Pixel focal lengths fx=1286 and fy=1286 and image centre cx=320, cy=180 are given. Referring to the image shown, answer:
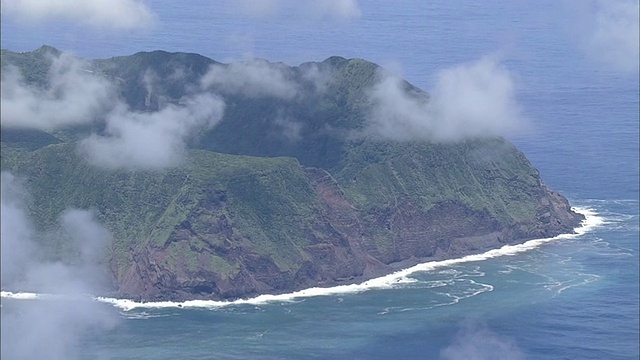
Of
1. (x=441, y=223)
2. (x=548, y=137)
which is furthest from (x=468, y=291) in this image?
(x=548, y=137)

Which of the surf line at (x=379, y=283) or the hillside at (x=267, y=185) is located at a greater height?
the hillside at (x=267, y=185)

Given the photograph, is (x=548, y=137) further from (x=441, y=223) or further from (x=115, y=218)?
(x=115, y=218)

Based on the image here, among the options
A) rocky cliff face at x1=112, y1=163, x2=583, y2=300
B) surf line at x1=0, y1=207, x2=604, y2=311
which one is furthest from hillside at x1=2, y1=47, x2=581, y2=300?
surf line at x1=0, y1=207, x2=604, y2=311

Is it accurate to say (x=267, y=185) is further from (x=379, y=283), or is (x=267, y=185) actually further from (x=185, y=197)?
(x=379, y=283)

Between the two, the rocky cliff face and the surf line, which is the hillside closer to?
the rocky cliff face

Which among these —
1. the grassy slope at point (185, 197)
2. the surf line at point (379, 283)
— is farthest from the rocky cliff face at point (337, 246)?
the grassy slope at point (185, 197)

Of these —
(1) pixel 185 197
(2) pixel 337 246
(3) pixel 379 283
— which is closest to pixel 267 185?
(1) pixel 185 197

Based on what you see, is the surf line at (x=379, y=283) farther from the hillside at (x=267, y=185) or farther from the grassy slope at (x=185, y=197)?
the grassy slope at (x=185, y=197)
